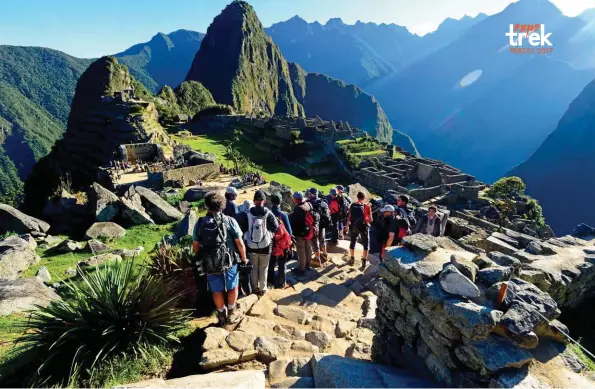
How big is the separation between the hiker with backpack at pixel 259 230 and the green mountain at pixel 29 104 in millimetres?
106386

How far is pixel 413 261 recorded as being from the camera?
3916mm

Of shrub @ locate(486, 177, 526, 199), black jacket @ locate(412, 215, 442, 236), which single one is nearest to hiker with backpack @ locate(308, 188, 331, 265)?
black jacket @ locate(412, 215, 442, 236)

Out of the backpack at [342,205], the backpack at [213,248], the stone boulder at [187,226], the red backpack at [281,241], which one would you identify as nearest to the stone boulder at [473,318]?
the backpack at [213,248]

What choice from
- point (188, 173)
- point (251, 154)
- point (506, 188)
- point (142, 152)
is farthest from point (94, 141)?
point (506, 188)

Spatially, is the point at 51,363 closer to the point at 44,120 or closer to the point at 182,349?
the point at 182,349

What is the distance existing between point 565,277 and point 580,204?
108 meters

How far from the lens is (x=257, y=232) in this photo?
18.0 feet

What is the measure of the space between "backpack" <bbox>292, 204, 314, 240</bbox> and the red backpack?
0.72 meters

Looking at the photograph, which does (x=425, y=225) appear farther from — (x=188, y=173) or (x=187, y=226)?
(x=188, y=173)

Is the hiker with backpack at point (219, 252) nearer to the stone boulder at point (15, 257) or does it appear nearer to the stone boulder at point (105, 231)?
the stone boulder at point (15, 257)

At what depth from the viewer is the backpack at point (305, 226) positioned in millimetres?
6848

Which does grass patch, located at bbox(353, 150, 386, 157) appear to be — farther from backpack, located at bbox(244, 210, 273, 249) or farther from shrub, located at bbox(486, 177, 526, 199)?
backpack, located at bbox(244, 210, 273, 249)

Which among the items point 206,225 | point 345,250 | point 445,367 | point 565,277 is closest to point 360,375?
point 445,367

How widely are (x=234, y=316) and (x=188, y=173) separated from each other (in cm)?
2161
